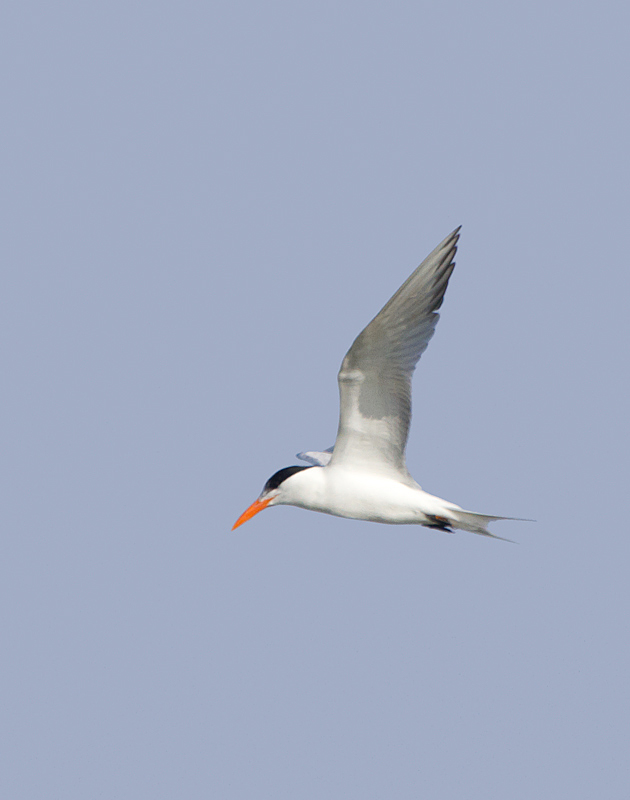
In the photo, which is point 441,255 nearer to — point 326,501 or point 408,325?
point 408,325

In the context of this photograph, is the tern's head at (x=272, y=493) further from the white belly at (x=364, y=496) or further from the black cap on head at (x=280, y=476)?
the white belly at (x=364, y=496)

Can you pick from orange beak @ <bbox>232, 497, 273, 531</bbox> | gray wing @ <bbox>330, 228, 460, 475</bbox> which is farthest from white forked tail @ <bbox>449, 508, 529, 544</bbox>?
orange beak @ <bbox>232, 497, 273, 531</bbox>

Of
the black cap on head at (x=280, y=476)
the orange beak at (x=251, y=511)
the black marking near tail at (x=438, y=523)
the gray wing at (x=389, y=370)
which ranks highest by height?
the gray wing at (x=389, y=370)

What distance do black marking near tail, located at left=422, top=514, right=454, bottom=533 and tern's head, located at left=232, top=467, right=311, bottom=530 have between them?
4.03 feet

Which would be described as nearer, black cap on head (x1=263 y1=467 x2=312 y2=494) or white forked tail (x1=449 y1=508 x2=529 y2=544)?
white forked tail (x1=449 y1=508 x2=529 y2=544)

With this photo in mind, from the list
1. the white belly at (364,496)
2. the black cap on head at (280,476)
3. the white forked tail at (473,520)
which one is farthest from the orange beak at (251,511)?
the white forked tail at (473,520)

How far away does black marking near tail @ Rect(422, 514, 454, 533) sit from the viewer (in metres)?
9.51

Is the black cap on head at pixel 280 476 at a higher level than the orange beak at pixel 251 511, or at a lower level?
higher

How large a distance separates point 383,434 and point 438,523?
36.4 inches

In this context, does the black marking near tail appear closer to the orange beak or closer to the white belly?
the white belly

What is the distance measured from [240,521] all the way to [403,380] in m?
2.18

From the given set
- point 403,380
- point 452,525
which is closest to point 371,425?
point 403,380

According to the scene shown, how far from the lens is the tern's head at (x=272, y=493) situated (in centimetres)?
990

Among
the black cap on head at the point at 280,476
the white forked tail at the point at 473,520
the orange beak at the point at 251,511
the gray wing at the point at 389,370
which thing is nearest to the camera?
the gray wing at the point at 389,370
